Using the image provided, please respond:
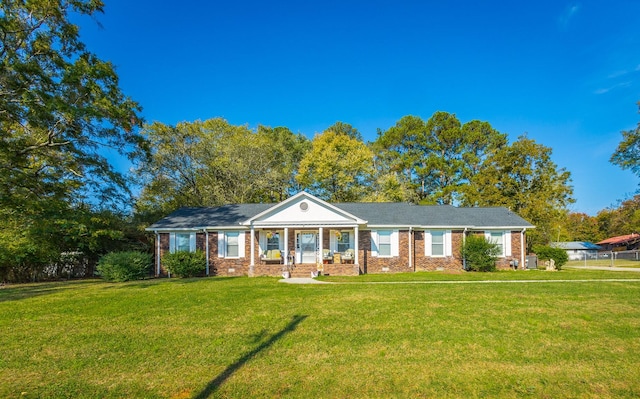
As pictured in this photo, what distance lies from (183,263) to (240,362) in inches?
590

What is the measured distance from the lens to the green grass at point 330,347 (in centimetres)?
463

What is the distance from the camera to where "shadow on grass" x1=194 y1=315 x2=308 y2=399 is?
4508 millimetres

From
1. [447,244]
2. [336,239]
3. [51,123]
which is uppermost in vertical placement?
[51,123]

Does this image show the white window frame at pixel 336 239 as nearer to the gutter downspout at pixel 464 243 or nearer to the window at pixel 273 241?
the window at pixel 273 241

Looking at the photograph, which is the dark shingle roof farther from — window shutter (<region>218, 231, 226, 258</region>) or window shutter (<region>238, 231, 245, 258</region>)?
window shutter (<region>238, 231, 245, 258</region>)

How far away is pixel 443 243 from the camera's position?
20906mm

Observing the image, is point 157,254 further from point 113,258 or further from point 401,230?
point 401,230

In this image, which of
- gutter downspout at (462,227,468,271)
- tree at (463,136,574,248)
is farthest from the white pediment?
tree at (463,136,574,248)

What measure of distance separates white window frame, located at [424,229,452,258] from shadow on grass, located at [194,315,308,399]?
1447 centimetres

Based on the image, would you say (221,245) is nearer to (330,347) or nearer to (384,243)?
(384,243)

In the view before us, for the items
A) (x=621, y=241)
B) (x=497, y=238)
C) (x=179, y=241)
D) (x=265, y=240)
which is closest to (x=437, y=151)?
(x=497, y=238)

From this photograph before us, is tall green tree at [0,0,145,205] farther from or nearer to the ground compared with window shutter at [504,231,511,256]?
farther from the ground

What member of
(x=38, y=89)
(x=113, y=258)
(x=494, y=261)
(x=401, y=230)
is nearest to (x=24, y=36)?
(x=38, y=89)

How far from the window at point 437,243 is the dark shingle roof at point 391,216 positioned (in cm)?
65
